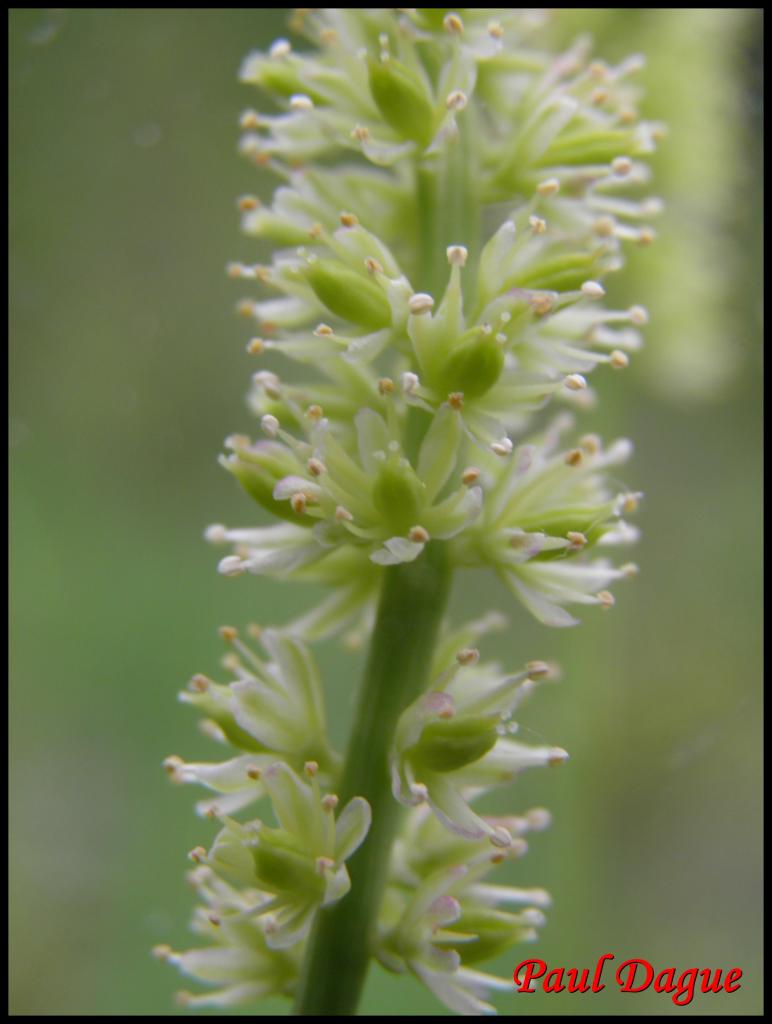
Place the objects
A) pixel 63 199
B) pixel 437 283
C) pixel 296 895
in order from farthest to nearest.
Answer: pixel 63 199, pixel 437 283, pixel 296 895

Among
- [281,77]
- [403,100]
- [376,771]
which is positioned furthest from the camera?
[281,77]

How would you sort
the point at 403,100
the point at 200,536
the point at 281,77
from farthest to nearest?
the point at 200,536 < the point at 281,77 < the point at 403,100

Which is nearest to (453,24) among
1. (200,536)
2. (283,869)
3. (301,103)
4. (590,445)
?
(301,103)

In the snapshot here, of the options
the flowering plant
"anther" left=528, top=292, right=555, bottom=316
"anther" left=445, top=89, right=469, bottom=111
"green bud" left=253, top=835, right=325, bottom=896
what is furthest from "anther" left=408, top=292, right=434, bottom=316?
"green bud" left=253, top=835, right=325, bottom=896

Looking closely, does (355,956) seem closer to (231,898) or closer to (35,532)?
(231,898)

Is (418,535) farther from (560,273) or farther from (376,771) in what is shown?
(560,273)

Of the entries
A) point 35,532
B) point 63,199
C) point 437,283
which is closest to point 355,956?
point 437,283

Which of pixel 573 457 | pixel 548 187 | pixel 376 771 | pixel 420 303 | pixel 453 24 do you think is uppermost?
pixel 453 24

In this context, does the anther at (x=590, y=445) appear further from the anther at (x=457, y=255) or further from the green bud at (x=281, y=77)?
the green bud at (x=281, y=77)
